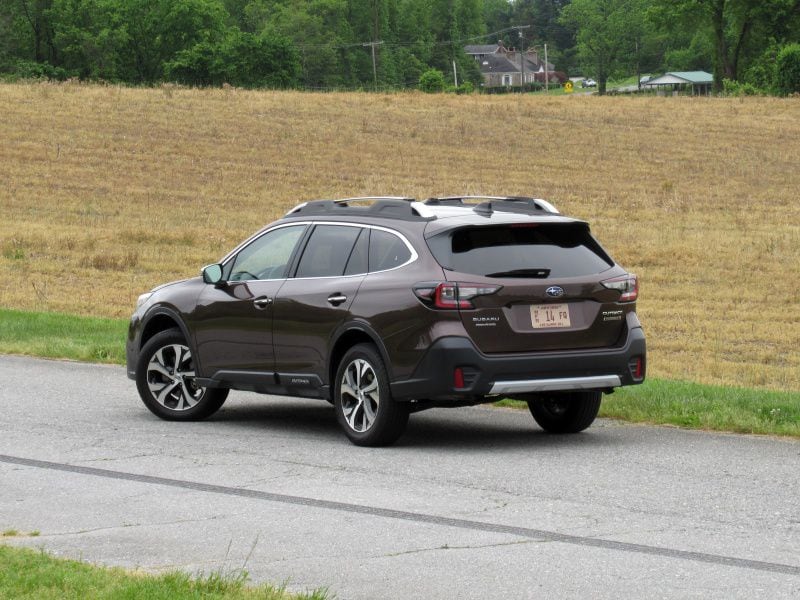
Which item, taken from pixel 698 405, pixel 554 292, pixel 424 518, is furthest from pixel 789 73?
pixel 424 518

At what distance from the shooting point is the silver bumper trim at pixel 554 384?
31.8 ft

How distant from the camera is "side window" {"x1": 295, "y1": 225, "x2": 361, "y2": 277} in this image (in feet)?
35.0

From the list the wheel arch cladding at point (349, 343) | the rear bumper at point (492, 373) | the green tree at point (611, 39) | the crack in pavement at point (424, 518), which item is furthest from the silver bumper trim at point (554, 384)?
the green tree at point (611, 39)

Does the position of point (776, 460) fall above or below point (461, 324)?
below

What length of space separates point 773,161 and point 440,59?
5097 inches

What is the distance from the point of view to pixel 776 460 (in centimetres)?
950

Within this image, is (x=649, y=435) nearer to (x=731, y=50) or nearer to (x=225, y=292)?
(x=225, y=292)

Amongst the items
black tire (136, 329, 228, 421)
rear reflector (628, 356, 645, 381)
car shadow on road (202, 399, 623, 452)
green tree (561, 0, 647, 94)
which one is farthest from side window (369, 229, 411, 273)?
green tree (561, 0, 647, 94)

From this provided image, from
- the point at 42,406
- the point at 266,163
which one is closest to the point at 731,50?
the point at 266,163

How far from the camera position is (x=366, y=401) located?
10195 mm

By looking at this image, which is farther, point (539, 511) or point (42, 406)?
point (42, 406)

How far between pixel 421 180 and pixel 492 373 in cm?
3154

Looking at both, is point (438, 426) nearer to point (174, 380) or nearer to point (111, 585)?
point (174, 380)

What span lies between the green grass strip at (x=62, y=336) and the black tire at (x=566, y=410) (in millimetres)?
6093
